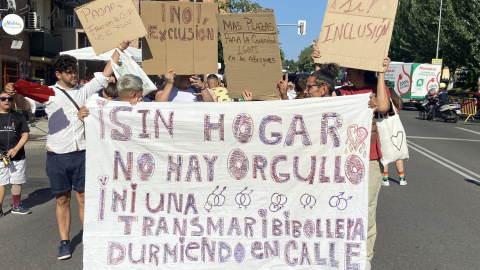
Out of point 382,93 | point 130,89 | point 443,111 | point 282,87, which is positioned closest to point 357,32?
point 382,93

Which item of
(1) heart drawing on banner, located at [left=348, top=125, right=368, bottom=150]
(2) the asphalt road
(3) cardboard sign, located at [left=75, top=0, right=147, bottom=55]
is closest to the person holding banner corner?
(1) heart drawing on banner, located at [left=348, top=125, right=368, bottom=150]

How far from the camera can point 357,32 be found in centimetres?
427

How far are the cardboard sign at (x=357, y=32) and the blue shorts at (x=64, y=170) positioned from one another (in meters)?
2.43

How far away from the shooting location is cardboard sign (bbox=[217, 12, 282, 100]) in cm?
468

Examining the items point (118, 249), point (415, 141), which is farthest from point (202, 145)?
point (415, 141)

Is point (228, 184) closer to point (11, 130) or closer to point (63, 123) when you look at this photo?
point (63, 123)

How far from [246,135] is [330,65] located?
974mm

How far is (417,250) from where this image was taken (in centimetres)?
521

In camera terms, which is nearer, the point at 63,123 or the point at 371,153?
the point at 371,153

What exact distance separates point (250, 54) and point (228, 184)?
1338 millimetres

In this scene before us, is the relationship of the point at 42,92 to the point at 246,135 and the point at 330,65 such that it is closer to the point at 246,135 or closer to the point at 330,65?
the point at 246,135

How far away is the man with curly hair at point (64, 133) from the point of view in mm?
4785

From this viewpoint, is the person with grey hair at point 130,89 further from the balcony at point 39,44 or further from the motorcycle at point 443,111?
the balcony at point 39,44

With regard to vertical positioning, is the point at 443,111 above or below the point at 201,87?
below
